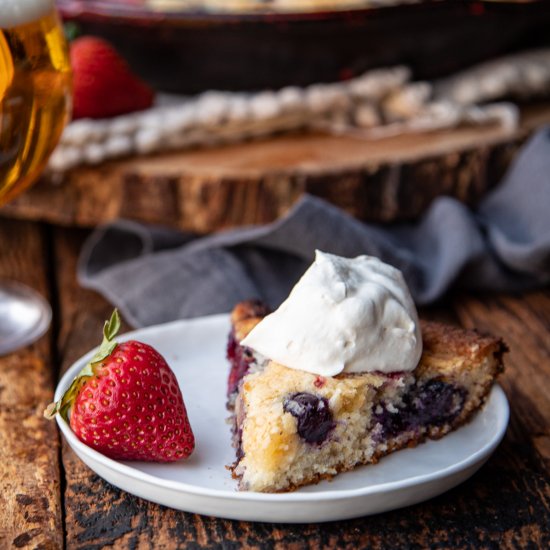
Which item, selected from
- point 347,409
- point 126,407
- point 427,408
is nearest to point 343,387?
point 347,409

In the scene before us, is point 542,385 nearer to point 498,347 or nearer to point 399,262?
point 498,347

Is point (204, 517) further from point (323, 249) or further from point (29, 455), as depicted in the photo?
point (323, 249)

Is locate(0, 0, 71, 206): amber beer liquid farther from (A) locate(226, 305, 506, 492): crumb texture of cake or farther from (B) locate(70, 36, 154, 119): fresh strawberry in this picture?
(A) locate(226, 305, 506, 492): crumb texture of cake

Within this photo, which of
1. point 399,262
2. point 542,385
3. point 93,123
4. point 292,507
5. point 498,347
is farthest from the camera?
point 93,123

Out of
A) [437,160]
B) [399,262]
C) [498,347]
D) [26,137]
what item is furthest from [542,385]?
[26,137]

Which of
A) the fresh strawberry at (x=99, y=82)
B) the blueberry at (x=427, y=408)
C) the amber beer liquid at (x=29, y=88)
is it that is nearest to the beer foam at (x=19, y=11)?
the amber beer liquid at (x=29, y=88)

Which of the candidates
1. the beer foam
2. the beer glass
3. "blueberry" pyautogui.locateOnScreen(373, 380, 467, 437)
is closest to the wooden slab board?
the beer glass

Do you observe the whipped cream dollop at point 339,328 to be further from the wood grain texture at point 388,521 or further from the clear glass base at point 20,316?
the clear glass base at point 20,316
